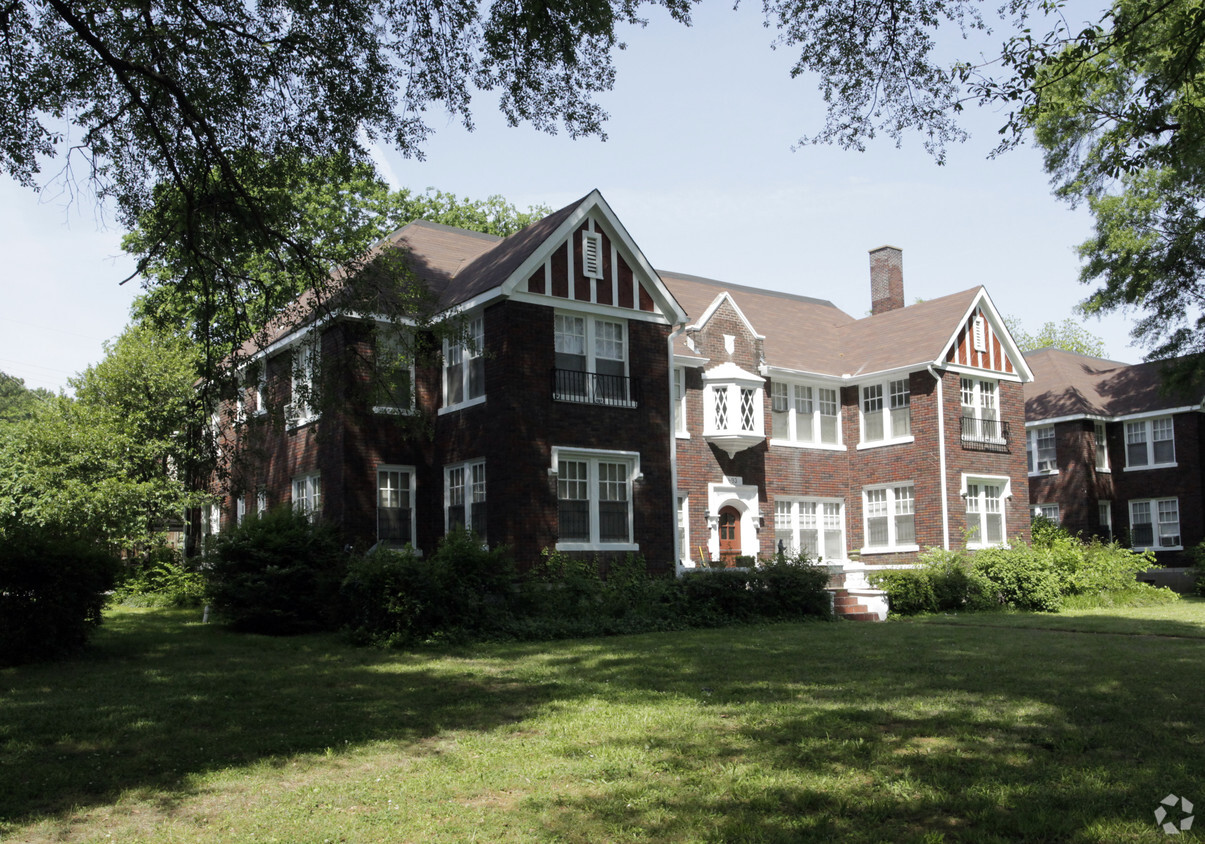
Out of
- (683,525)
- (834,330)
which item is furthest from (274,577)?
(834,330)

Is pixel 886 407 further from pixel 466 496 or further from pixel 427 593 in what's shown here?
pixel 427 593

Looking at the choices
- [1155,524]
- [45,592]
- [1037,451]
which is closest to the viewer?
[45,592]

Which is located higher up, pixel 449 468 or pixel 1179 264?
pixel 1179 264

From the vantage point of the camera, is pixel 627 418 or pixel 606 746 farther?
pixel 627 418

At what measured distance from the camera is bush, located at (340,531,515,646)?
1519cm

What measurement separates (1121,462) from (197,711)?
115 feet

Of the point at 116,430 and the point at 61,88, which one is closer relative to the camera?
the point at 61,88

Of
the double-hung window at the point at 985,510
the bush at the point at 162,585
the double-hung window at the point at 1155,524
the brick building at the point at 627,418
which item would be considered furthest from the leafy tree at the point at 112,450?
the double-hung window at the point at 1155,524

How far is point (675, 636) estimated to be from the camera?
1620 centimetres

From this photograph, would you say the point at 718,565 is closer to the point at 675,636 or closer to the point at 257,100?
the point at 675,636

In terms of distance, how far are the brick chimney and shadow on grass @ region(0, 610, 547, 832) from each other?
2381 cm

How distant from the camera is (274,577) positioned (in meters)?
16.6

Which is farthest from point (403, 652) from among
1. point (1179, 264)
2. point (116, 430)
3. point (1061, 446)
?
point (1061, 446)

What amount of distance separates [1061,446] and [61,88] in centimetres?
3307
